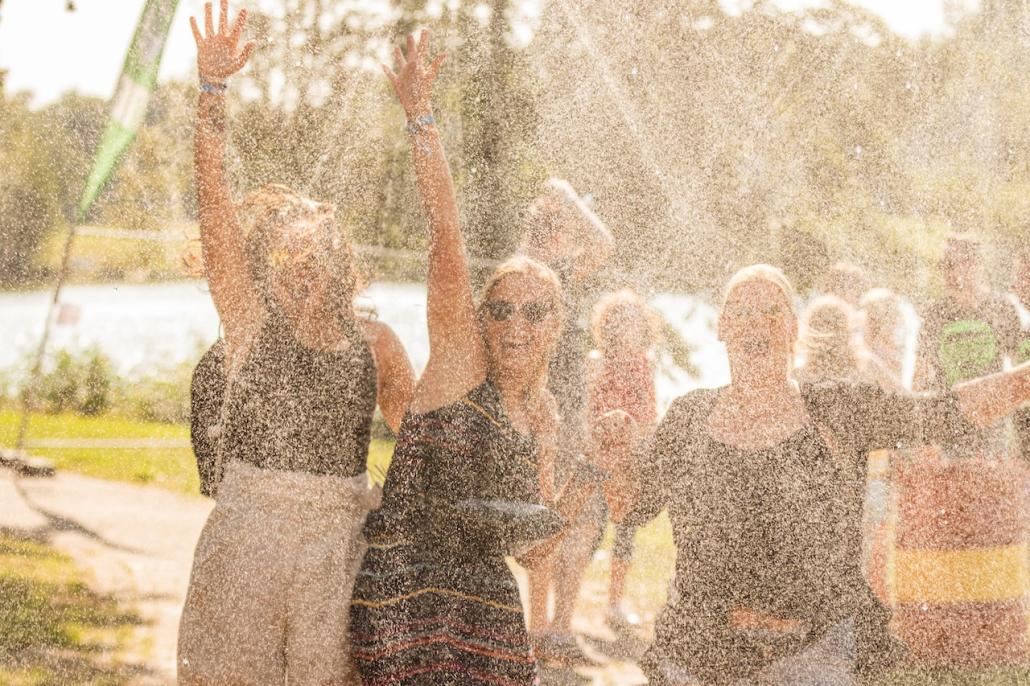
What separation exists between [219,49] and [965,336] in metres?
2.45

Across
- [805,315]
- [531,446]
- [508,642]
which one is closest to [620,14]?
[805,315]

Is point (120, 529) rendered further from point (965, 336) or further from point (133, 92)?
point (965, 336)

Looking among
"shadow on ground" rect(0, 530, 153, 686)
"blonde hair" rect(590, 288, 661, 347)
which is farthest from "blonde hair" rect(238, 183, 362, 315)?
"shadow on ground" rect(0, 530, 153, 686)

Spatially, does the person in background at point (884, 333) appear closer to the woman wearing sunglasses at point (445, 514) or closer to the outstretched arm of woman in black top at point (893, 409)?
the outstretched arm of woman in black top at point (893, 409)

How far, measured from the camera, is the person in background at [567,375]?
2889 millimetres

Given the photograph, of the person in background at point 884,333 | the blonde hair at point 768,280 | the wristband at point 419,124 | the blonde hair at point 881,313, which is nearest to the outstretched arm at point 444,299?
the wristband at point 419,124

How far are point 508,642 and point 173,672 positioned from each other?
5.53 ft

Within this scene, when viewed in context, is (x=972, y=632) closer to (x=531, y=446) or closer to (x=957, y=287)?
(x=957, y=287)

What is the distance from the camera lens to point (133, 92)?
389 centimetres

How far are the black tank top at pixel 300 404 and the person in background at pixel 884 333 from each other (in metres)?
1.70

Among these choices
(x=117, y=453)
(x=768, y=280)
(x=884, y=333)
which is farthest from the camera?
(x=117, y=453)

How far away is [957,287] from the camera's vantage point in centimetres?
336

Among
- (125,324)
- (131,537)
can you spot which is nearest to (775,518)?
(131,537)

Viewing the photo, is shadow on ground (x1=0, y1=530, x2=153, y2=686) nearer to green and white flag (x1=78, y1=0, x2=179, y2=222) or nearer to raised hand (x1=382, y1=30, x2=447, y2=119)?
green and white flag (x1=78, y1=0, x2=179, y2=222)
